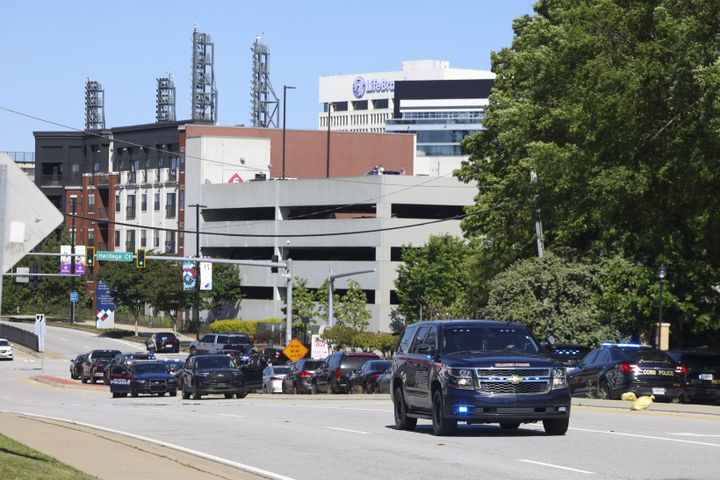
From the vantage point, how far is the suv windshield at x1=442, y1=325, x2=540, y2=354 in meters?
20.9

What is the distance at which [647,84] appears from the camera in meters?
35.7

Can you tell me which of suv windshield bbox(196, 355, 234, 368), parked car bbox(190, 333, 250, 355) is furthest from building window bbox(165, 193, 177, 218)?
suv windshield bbox(196, 355, 234, 368)

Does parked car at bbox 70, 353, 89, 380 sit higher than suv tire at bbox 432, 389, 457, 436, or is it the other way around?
suv tire at bbox 432, 389, 457, 436

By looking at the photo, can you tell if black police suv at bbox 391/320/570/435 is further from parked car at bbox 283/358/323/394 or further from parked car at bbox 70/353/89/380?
parked car at bbox 70/353/89/380

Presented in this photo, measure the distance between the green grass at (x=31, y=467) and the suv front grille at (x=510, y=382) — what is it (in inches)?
270

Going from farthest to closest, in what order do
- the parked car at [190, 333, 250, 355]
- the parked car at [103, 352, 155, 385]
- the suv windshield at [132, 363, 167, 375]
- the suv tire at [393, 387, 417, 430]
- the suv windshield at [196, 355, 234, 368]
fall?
the parked car at [190, 333, 250, 355] → the parked car at [103, 352, 155, 385] → the suv windshield at [132, 363, 167, 375] → the suv windshield at [196, 355, 234, 368] → the suv tire at [393, 387, 417, 430]

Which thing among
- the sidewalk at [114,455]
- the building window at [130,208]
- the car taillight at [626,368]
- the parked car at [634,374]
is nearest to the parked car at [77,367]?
the parked car at [634,374]

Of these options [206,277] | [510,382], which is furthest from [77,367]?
[510,382]

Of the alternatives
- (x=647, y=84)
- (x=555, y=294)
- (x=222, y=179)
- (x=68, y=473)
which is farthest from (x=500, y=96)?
(x=222, y=179)

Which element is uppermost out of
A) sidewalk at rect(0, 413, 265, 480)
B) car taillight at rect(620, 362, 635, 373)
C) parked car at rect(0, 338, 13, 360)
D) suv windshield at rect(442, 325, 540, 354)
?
suv windshield at rect(442, 325, 540, 354)

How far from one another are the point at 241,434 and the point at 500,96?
3675 centimetres

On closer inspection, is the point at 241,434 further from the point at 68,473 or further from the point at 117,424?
the point at 68,473

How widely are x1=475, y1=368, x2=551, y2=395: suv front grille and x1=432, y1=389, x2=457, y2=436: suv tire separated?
85 centimetres

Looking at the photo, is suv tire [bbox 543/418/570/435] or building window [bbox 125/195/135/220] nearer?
suv tire [bbox 543/418/570/435]
